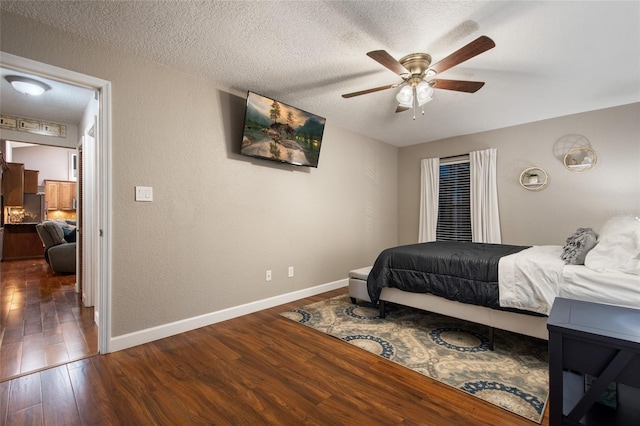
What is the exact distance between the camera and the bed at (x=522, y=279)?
6.10 feet

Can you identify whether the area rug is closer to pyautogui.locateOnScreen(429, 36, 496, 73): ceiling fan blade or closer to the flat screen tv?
the flat screen tv

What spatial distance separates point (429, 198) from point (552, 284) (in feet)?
10.3

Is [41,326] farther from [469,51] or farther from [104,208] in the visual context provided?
[469,51]

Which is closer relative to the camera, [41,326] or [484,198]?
[41,326]

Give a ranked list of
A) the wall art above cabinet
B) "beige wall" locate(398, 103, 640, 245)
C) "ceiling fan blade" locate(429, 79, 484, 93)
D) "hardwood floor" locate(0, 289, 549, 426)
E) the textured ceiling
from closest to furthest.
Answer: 1. "hardwood floor" locate(0, 289, 549, 426)
2. the textured ceiling
3. "ceiling fan blade" locate(429, 79, 484, 93)
4. "beige wall" locate(398, 103, 640, 245)
5. the wall art above cabinet

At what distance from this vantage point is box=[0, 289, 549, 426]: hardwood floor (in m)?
1.50

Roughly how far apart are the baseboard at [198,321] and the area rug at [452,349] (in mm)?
346

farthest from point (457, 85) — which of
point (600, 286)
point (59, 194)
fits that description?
point (59, 194)

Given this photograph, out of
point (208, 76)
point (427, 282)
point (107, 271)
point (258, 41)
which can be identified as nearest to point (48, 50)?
point (208, 76)

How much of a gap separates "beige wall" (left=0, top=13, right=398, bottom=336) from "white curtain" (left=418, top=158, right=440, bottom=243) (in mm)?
2068

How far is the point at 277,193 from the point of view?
3.48 meters

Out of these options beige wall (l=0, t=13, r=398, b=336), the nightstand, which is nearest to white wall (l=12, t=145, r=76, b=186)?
beige wall (l=0, t=13, r=398, b=336)

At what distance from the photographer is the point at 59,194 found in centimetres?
808

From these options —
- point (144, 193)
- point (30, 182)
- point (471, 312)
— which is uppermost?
point (30, 182)
